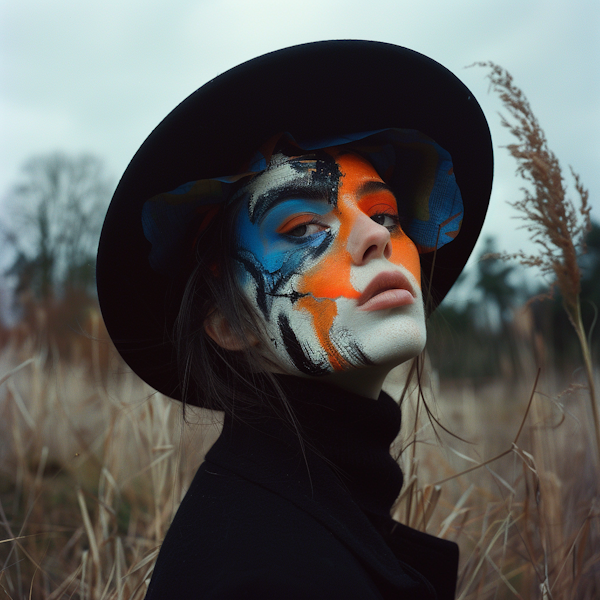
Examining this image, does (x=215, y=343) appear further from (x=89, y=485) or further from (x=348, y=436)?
(x=89, y=485)

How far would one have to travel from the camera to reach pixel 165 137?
4.64ft

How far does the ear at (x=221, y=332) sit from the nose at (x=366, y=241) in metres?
0.43

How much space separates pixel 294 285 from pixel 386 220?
38 cm

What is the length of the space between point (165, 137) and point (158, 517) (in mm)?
1574

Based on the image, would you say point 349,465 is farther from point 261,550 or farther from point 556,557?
point 556,557

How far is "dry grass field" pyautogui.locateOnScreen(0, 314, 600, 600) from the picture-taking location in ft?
6.43

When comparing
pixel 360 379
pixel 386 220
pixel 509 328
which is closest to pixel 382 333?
pixel 360 379

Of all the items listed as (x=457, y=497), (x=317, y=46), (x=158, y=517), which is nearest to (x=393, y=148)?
(x=317, y=46)

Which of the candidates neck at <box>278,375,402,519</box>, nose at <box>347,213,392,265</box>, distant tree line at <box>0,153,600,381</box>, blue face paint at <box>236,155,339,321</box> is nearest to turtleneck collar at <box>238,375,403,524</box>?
neck at <box>278,375,402,519</box>

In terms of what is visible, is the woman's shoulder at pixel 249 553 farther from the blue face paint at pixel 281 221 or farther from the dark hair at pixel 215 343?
the blue face paint at pixel 281 221

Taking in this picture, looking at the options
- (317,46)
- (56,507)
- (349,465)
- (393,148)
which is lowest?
(56,507)

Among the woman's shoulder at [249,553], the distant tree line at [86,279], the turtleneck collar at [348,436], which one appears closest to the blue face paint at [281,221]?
the turtleneck collar at [348,436]

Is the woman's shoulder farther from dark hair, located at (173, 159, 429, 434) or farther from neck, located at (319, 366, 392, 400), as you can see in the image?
neck, located at (319, 366, 392, 400)

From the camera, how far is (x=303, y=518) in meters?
1.18
